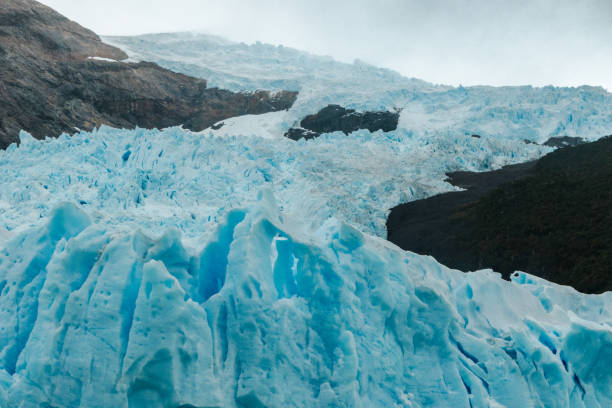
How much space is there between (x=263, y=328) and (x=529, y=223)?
56.9ft

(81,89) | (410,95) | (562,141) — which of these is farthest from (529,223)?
(81,89)

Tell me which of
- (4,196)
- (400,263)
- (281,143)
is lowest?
(4,196)

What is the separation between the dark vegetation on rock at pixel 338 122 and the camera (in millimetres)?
44500

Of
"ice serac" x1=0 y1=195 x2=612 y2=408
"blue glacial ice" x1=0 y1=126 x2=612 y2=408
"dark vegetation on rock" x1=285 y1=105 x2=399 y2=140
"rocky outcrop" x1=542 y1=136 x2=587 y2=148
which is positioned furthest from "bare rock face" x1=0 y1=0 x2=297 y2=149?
"ice serac" x1=0 y1=195 x2=612 y2=408

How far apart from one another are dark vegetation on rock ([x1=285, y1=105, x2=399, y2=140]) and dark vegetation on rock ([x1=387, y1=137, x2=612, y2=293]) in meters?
15.0

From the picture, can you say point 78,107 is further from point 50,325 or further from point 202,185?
point 50,325

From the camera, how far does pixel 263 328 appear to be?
7.06 meters

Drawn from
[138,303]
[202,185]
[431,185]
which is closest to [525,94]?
[431,185]

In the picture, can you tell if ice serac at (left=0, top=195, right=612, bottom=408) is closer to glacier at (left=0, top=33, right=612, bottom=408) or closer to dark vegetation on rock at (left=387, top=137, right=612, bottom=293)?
glacier at (left=0, top=33, right=612, bottom=408)

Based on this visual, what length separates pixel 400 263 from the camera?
8797 millimetres

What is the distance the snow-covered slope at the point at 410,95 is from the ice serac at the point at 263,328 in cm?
2824

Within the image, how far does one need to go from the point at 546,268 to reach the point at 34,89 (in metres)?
33.8

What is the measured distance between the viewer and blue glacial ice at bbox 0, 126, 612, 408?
21.6ft

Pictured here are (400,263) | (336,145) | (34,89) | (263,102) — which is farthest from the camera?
(263,102)
